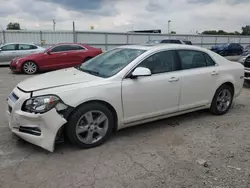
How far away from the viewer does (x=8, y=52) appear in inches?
527

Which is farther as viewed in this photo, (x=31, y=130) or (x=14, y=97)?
(x=14, y=97)

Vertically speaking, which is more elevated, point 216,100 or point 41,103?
point 41,103

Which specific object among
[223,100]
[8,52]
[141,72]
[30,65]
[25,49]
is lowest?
[223,100]

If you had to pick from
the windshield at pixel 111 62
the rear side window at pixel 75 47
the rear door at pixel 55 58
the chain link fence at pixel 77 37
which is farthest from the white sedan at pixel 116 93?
the chain link fence at pixel 77 37

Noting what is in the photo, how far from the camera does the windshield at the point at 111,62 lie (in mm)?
3945

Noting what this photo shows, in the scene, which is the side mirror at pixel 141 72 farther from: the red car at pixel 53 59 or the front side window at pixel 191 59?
the red car at pixel 53 59

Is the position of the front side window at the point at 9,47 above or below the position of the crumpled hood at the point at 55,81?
above

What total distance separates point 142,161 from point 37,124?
1460 millimetres

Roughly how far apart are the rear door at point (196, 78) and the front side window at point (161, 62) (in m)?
0.22

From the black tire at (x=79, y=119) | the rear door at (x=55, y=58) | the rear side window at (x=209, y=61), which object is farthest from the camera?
the rear door at (x=55, y=58)

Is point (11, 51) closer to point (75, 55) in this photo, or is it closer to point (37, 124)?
point (75, 55)

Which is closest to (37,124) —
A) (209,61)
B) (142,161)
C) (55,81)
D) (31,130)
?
(31,130)

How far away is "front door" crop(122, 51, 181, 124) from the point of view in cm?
382

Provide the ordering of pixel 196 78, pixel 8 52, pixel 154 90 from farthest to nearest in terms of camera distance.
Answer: pixel 8 52, pixel 196 78, pixel 154 90
